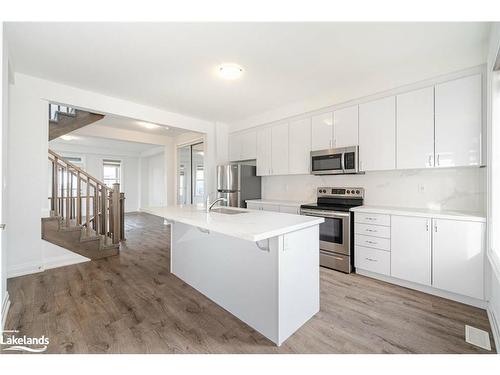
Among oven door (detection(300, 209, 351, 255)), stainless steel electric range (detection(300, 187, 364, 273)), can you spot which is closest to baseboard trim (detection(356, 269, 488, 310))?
stainless steel electric range (detection(300, 187, 364, 273))

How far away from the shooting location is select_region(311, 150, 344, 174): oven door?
129 inches

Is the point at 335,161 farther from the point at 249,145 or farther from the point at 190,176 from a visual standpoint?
the point at 190,176

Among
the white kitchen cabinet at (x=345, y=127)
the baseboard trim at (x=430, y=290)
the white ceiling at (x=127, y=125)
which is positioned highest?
the white ceiling at (x=127, y=125)

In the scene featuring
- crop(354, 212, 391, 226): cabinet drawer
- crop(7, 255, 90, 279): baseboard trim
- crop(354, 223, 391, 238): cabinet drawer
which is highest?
crop(354, 212, 391, 226): cabinet drawer

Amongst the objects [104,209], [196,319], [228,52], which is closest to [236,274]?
[196,319]

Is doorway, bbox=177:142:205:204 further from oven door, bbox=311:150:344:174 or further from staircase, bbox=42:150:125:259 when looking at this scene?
oven door, bbox=311:150:344:174

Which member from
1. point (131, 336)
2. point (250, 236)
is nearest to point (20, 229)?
point (131, 336)

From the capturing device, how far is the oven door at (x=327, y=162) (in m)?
3.29

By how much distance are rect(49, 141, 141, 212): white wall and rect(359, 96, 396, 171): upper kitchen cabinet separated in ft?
28.5

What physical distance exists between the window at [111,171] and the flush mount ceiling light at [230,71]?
26.2ft

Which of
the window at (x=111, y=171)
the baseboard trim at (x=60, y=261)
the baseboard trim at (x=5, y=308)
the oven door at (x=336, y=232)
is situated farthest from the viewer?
the window at (x=111, y=171)

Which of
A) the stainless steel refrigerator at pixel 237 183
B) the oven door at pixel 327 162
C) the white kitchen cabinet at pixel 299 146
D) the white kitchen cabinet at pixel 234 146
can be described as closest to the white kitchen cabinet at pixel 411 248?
the oven door at pixel 327 162

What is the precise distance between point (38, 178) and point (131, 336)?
2526 mm

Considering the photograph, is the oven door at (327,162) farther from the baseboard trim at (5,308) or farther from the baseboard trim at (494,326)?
the baseboard trim at (5,308)
